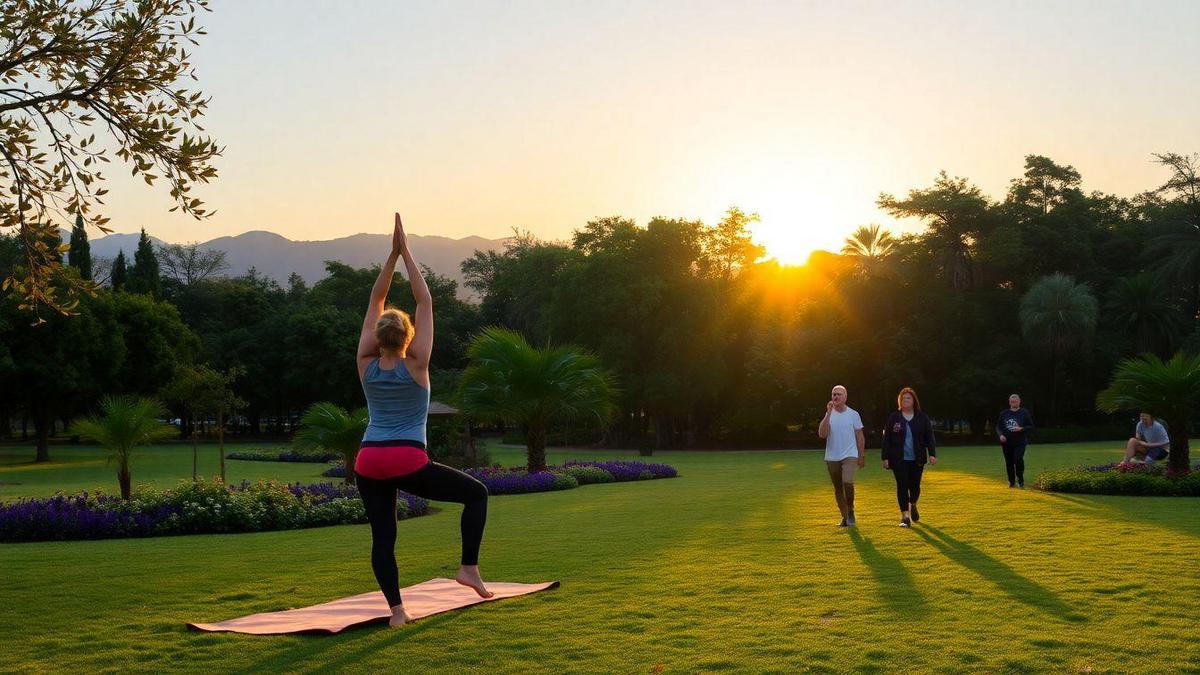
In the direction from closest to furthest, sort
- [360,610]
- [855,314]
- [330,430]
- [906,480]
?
[360,610] < [906,480] < [330,430] < [855,314]

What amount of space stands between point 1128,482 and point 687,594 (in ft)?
46.7

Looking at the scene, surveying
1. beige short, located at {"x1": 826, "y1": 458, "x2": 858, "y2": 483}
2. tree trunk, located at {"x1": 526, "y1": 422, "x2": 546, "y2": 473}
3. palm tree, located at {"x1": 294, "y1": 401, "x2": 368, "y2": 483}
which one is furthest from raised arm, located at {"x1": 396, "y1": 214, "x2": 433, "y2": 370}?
tree trunk, located at {"x1": 526, "y1": 422, "x2": 546, "y2": 473}

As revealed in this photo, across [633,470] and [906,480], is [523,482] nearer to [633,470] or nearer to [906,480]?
[633,470]

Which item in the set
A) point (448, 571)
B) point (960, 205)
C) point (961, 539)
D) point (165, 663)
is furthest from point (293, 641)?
point (960, 205)

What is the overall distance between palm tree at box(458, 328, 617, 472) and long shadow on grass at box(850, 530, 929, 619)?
14728 mm

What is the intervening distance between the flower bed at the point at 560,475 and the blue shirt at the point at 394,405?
16.1m

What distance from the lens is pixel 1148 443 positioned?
22.1m

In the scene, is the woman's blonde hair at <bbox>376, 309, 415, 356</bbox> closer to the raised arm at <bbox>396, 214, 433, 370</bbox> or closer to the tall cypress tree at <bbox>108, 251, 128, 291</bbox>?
the raised arm at <bbox>396, 214, 433, 370</bbox>

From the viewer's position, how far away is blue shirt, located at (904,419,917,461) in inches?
607

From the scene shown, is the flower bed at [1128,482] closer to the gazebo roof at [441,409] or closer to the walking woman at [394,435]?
the gazebo roof at [441,409]

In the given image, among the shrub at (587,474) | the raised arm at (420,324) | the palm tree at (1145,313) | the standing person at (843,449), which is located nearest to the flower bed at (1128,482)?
the standing person at (843,449)

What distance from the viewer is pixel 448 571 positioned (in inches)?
431

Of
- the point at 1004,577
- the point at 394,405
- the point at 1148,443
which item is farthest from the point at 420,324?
the point at 1148,443

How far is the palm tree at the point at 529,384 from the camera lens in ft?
88.0
